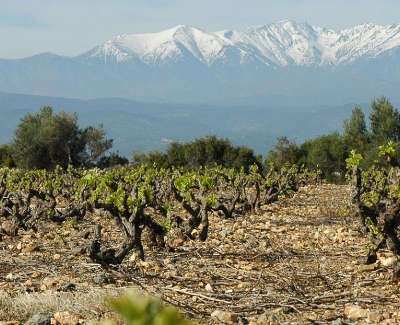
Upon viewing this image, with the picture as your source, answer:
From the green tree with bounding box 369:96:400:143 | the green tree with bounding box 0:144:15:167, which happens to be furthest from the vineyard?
the green tree with bounding box 369:96:400:143

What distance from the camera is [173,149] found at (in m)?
63.9

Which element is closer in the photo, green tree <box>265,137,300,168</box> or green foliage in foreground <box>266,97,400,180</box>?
green foliage in foreground <box>266,97,400,180</box>

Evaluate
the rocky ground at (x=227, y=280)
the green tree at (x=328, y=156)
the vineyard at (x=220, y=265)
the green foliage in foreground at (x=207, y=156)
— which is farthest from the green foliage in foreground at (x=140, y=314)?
the green tree at (x=328, y=156)

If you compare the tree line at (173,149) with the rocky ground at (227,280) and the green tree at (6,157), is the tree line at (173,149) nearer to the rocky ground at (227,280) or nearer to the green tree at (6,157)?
the green tree at (6,157)

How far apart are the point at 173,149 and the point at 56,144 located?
48.6ft

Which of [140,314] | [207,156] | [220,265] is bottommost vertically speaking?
[220,265]

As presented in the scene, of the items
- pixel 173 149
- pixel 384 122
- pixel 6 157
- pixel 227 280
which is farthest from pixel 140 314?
pixel 384 122

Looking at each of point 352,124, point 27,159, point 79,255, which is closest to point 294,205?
point 79,255

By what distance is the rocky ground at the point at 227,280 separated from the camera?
6.03 metres

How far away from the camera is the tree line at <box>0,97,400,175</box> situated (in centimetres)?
6022

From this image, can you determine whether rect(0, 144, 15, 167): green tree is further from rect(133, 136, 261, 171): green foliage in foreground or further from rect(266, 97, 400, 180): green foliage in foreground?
rect(266, 97, 400, 180): green foliage in foreground

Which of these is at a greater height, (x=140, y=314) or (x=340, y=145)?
(x=340, y=145)

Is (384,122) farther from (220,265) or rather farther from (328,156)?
(220,265)

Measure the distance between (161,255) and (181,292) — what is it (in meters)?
4.41
